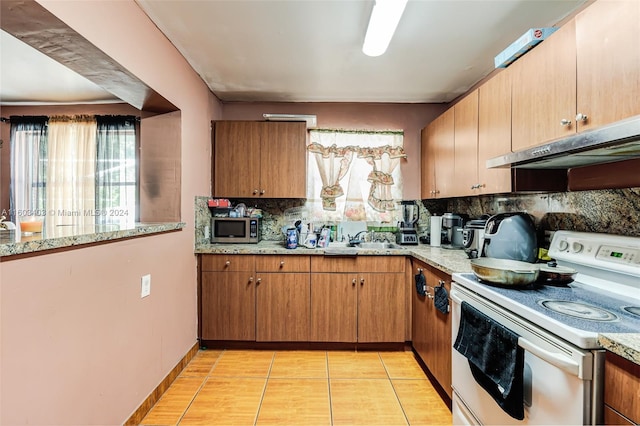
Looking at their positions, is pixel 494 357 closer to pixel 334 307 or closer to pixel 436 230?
pixel 334 307

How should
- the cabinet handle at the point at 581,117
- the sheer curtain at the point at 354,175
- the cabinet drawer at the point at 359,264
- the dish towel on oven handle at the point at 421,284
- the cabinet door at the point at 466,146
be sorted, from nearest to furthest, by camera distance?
→ the cabinet handle at the point at 581,117
the cabinet door at the point at 466,146
the dish towel on oven handle at the point at 421,284
the cabinet drawer at the point at 359,264
the sheer curtain at the point at 354,175

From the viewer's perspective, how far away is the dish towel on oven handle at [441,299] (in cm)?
189

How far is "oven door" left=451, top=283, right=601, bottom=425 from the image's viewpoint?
873 millimetres

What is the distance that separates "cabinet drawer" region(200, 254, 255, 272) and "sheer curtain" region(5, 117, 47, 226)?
216cm

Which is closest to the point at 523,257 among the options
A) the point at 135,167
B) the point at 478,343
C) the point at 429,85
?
the point at 478,343

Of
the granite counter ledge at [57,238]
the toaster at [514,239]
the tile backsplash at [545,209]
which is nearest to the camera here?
the granite counter ledge at [57,238]

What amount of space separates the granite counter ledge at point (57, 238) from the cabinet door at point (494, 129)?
2.21m

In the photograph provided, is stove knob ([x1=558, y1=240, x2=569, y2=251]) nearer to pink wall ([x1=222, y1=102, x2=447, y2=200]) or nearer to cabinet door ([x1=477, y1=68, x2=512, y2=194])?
cabinet door ([x1=477, y1=68, x2=512, y2=194])

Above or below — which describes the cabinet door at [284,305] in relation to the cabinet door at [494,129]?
below

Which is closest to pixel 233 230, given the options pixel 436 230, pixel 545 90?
pixel 436 230

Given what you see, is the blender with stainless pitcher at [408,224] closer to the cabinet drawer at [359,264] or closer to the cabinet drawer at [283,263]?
the cabinet drawer at [359,264]

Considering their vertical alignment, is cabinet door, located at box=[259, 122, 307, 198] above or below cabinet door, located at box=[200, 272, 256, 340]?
above

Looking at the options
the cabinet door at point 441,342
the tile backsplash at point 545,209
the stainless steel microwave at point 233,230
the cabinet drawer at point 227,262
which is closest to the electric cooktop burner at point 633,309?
the tile backsplash at point 545,209

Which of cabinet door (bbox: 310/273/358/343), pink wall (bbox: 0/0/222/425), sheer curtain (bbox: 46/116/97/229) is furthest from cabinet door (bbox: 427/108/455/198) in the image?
sheer curtain (bbox: 46/116/97/229)
